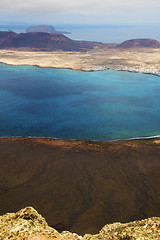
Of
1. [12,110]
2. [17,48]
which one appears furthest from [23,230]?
[17,48]

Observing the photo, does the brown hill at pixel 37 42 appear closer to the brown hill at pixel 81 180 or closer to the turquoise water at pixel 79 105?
the turquoise water at pixel 79 105

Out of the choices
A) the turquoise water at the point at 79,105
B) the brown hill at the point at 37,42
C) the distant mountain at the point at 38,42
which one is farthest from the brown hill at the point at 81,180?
the brown hill at the point at 37,42

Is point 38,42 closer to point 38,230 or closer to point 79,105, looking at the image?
point 79,105

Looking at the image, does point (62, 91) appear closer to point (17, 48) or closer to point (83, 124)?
point (83, 124)

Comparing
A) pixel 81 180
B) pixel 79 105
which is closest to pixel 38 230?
pixel 81 180

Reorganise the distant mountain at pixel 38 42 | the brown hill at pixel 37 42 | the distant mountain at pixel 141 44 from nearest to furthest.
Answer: the distant mountain at pixel 38 42, the brown hill at pixel 37 42, the distant mountain at pixel 141 44
